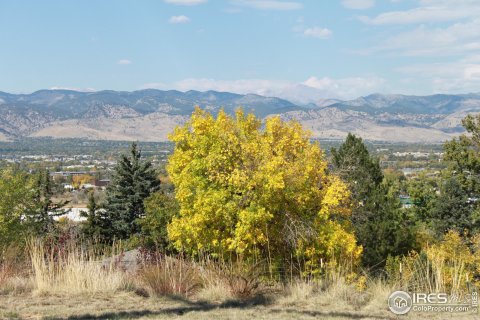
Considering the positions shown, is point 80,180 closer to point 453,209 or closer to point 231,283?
point 453,209

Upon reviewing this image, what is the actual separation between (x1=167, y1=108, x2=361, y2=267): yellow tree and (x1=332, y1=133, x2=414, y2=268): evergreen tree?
13.3m

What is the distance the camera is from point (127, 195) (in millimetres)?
48500

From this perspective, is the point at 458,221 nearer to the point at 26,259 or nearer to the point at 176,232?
the point at 176,232

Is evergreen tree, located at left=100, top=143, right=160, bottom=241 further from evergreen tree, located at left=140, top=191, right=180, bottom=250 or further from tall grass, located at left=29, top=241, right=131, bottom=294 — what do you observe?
tall grass, located at left=29, top=241, right=131, bottom=294

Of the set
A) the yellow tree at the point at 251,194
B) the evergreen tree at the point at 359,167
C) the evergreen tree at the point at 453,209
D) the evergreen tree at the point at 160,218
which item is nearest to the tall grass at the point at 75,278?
the yellow tree at the point at 251,194

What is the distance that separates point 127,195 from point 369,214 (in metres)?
24.3

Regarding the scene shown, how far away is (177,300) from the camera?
8289 millimetres

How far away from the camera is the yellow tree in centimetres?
1386

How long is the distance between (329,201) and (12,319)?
9.71 meters

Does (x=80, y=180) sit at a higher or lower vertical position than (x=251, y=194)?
lower

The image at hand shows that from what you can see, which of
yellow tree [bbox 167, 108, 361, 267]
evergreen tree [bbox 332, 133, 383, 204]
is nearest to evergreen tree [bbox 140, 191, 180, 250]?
yellow tree [bbox 167, 108, 361, 267]

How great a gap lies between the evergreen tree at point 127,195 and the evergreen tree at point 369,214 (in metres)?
19.3

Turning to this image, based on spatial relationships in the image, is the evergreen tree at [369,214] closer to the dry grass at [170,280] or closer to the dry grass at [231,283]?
the dry grass at [231,283]

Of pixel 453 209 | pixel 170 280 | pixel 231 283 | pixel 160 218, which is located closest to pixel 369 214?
pixel 160 218
